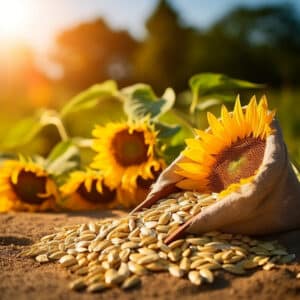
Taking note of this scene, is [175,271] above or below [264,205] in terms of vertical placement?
below

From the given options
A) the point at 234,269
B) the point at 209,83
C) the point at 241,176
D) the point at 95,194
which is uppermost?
the point at 209,83

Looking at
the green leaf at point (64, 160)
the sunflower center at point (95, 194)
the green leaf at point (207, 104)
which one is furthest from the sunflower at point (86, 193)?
the green leaf at point (207, 104)

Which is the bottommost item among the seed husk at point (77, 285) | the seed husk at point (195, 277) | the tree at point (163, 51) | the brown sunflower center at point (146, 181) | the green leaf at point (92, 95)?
the seed husk at point (195, 277)

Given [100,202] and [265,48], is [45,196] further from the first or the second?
[265,48]

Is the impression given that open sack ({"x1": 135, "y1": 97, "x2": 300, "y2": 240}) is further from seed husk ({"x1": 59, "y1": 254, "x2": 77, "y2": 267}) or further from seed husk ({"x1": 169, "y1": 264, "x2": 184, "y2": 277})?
seed husk ({"x1": 59, "y1": 254, "x2": 77, "y2": 267})

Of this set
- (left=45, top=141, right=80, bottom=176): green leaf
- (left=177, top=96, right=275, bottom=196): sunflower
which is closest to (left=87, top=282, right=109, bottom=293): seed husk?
(left=177, top=96, right=275, bottom=196): sunflower

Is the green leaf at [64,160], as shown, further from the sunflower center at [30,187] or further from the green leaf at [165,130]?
the green leaf at [165,130]

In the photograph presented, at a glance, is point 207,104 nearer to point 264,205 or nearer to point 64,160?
point 64,160

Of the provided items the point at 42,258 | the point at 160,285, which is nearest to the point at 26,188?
the point at 42,258
